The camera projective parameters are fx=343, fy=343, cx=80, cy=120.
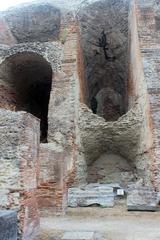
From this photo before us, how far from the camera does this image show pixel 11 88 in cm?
1309

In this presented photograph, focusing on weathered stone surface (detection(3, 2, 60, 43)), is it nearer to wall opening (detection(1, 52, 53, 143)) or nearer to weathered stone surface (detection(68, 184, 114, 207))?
wall opening (detection(1, 52, 53, 143))

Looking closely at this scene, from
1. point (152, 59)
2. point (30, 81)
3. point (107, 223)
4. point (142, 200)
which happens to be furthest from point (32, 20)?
point (107, 223)

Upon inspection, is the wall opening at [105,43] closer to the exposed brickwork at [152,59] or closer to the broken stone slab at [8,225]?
the exposed brickwork at [152,59]

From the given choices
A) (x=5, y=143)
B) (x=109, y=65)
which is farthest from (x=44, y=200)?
(x=109, y=65)

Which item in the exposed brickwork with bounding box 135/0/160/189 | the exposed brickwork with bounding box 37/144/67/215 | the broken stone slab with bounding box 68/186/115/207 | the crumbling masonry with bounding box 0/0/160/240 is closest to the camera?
the exposed brickwork with bounding box 37/144/67/215

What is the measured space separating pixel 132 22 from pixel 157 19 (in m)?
0.90

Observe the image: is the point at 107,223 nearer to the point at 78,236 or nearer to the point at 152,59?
the point at 78,236

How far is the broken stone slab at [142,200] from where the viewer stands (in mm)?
8172

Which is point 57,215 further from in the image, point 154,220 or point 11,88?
point 11,88

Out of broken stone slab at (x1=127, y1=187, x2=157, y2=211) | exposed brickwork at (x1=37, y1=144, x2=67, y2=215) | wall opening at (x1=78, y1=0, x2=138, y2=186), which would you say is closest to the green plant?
wall opening at (x1=78, y1=0, x2=138, y2=186)

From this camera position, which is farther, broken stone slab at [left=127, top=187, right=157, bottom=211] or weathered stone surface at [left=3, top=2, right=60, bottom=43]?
weathered stone surface at [left=3, top=2, right=60, bottom=43]

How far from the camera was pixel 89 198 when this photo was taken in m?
8.97

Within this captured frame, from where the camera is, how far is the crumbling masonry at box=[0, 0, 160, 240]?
991 cm

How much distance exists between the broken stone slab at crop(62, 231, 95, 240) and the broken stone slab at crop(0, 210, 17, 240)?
101 centimetres
